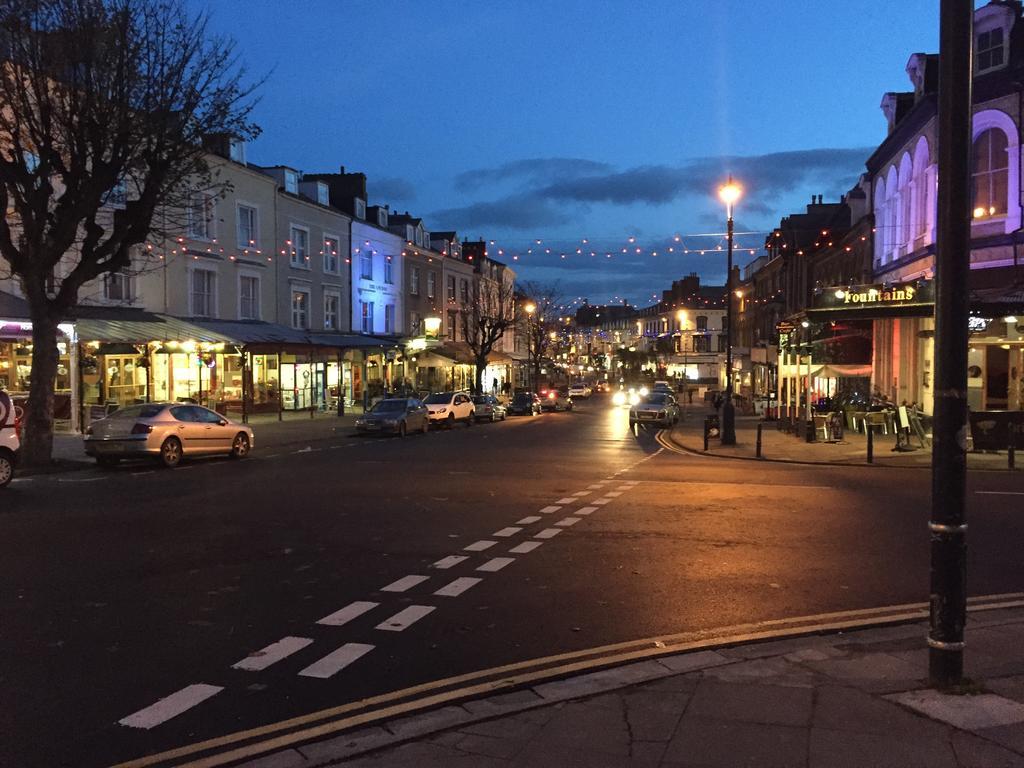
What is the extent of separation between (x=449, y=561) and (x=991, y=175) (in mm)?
19445

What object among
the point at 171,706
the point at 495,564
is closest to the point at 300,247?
the point at 495,564

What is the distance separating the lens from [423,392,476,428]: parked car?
34.0m

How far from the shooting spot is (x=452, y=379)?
58.4 m

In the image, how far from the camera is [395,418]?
28.2m

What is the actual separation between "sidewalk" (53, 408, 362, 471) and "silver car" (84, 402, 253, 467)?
2.61 ft

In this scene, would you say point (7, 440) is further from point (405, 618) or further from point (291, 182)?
point (291, 182)

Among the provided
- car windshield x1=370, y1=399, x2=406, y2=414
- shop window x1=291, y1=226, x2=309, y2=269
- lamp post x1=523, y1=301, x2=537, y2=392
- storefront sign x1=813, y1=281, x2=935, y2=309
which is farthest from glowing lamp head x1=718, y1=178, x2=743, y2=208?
lamp post x1=523, y1=301, x2=537, y2=392

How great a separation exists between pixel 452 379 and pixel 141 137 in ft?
138

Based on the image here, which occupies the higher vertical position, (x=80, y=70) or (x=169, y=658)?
(x=80, y=70)

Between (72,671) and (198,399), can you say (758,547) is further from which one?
(198,399)

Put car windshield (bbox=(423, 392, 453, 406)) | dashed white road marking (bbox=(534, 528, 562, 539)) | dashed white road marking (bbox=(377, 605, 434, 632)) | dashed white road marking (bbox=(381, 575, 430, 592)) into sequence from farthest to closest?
car windshield (bbox=(423, 392, 453, 406)) → dashed white road marking (bbox=(534, 528, 562, 539)) → dashed white road marking (bbox=(381, 575, 430, 592)) → dashed white road marking (bbox=(377, 605, 434, 632))

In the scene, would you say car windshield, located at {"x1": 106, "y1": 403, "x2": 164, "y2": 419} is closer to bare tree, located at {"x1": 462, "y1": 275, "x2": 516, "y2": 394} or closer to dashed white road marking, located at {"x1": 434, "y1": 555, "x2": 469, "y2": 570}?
dashed white road marking, located at {"x1": 434, "y1": 555, "x2": 469, "y2": 570}

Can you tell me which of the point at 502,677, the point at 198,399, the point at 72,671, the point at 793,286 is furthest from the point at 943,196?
the point at 793,286

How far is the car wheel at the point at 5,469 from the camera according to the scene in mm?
14383
